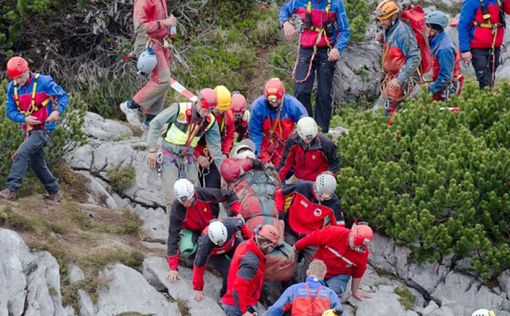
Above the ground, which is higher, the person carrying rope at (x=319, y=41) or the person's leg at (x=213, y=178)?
the person carrying rope at (x=319, y=41)

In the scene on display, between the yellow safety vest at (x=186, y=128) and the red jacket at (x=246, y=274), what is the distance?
2044mm

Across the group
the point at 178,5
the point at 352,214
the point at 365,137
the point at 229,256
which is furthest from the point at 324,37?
the point at 178,5

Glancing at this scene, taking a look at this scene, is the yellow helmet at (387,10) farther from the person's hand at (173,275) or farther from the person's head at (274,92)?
the person's hand at (173,275)

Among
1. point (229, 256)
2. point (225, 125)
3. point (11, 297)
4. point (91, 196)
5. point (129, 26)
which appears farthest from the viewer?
point (129, 26)

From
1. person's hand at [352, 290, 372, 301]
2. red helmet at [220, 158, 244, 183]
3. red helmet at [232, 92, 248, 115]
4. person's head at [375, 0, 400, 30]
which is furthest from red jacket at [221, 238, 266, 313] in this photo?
person's head at [375, 0, 400, 30]

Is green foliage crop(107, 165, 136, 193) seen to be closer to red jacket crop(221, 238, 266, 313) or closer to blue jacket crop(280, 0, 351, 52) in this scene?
blue jacket crop(280, 0, 351, 52)

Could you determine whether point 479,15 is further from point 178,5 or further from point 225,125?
point 178,5

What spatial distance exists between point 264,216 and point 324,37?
3669 mm

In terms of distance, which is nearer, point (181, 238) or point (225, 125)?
point (181, 238)

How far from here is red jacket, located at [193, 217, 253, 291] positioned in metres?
11.2

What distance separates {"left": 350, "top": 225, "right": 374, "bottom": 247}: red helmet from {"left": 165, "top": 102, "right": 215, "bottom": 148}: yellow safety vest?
2.59m

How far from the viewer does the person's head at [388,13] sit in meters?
13.6

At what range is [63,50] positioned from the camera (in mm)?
18156

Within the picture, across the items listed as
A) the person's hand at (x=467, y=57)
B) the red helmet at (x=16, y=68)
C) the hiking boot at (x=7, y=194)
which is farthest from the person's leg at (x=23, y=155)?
the person's hand at (x=467, y=57)
